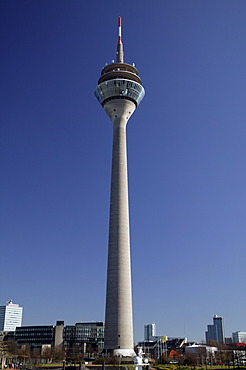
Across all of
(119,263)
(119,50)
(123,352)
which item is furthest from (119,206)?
(119,50)

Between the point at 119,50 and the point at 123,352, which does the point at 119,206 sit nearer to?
the point at 123,352

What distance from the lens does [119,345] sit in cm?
8538

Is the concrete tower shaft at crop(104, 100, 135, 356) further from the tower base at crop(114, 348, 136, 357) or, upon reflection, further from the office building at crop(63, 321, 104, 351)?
the office building at crop(63, 321, 104, 351)

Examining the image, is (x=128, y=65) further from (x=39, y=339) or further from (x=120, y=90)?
(x=39, y=339)

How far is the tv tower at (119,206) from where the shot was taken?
86688 mm

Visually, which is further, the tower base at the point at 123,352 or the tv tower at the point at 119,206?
the tv tower at the point at 119,206

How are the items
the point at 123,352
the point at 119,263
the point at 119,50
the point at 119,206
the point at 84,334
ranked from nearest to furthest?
the point at 123,352, the point at 119,263, the point at 119,206, the point at 119,50, the point at 84,334

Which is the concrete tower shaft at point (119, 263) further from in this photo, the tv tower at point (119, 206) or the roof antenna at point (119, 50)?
the roof antenna at point (119, 50)

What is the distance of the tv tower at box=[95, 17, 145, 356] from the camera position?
86.7 m

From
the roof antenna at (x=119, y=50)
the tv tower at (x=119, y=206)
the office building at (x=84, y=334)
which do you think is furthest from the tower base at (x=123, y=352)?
the roof antenna at (x=119, y=50)

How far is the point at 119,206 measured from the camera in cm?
9638

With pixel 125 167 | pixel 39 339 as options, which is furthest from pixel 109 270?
pixel 39 339

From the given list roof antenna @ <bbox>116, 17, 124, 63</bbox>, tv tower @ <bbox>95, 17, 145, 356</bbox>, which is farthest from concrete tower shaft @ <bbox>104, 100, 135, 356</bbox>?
roof antenna @ <bbox>116, 17, 124, 63</bbox>

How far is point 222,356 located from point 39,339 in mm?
78011
